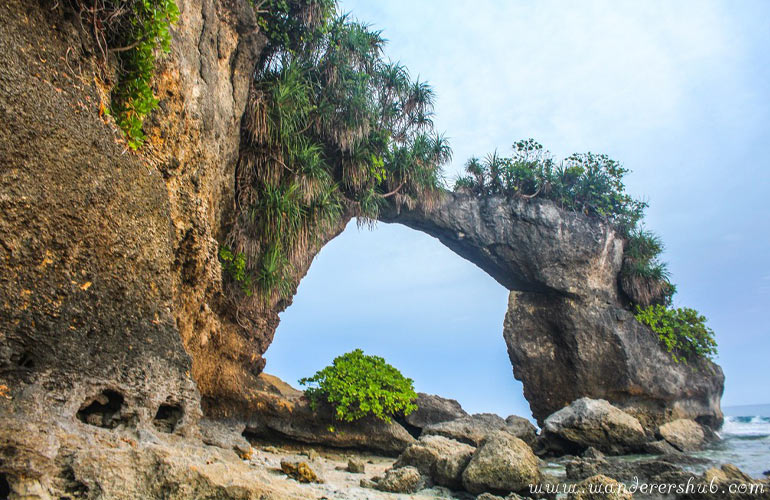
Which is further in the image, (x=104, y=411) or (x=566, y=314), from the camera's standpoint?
(x=566, y=314)

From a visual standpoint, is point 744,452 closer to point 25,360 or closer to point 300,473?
point 300,473

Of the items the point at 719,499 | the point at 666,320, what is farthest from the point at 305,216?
the point at 666,320

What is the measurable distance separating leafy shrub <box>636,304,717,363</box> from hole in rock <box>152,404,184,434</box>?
12.9 metres

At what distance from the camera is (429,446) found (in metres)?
6.05

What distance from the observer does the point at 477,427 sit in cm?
938

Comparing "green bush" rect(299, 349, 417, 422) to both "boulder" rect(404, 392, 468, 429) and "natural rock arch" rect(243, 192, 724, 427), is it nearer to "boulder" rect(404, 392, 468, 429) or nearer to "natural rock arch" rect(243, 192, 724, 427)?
"boulder" rect(404, 392, 468, 429)

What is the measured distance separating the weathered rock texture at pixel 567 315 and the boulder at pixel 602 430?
340 cm

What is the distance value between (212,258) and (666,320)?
42.7ft

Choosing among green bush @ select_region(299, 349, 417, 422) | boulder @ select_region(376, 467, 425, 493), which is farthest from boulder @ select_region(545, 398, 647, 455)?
boulder @ select_region(376, 467, 425, 493)

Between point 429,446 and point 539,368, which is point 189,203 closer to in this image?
point 429,446

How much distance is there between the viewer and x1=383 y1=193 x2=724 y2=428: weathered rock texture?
12.8 metres

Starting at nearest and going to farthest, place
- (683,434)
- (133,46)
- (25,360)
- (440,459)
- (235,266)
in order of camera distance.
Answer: (25,360) < (133,46) < (440,459) < (235,266) < (683,434)

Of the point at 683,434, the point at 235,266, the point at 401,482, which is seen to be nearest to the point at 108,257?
the point at 401,482

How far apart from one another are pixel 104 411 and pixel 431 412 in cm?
764
